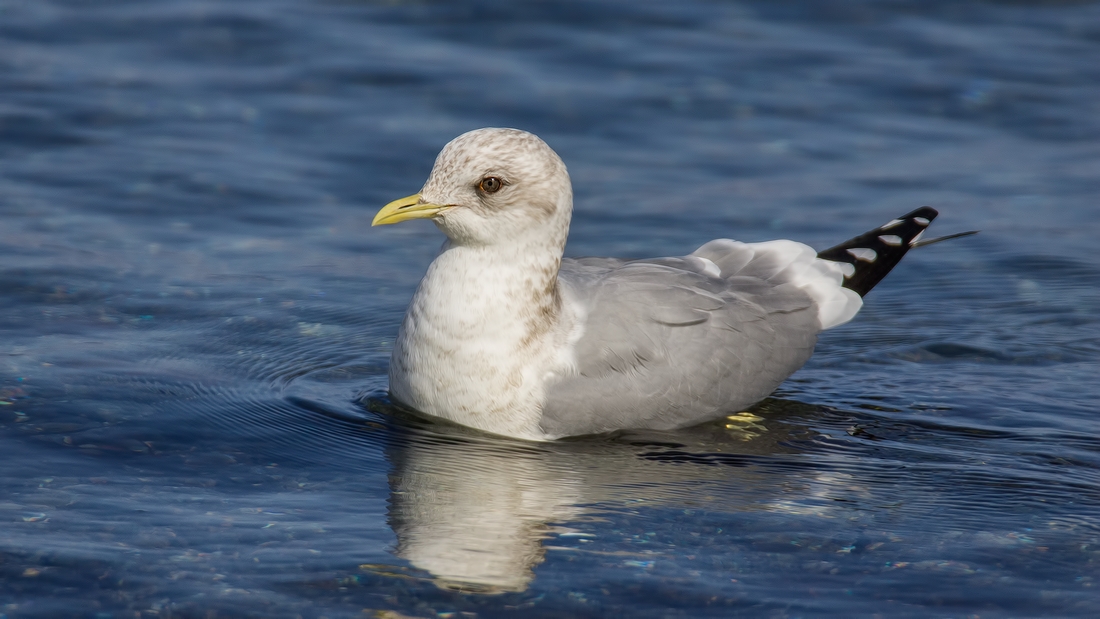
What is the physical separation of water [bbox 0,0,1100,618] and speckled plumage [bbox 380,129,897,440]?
15 cm

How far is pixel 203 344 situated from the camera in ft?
22.2

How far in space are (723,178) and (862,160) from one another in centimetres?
108

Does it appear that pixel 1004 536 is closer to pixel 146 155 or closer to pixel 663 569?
pixel 663 569

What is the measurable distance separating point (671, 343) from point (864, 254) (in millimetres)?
1472

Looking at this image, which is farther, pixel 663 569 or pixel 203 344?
pixel 203 344

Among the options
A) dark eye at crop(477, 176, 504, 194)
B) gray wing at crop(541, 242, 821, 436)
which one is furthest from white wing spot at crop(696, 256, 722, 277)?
dark eye at crop(477, 176, 504, 194)

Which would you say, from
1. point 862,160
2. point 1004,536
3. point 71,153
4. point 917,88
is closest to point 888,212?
point 862,160

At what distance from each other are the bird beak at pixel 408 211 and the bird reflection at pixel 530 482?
913 millimetres

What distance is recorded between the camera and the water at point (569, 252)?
15.4ft

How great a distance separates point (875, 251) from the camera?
6.91 meters

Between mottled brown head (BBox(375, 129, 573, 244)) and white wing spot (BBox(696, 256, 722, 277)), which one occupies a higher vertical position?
mottled brown head (BBox(375, 129, 573, 244))

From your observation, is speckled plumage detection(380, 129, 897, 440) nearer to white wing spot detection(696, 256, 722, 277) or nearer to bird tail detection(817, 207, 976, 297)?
white wing spot detection(696, 256, 722, 277)

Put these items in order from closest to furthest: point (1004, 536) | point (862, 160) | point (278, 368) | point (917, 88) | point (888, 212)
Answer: point (1004, 536)
point (278, 368)
point (888, 212)
point (862, 160)
point (917, 88)

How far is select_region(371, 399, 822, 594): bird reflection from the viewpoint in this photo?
186 inches
